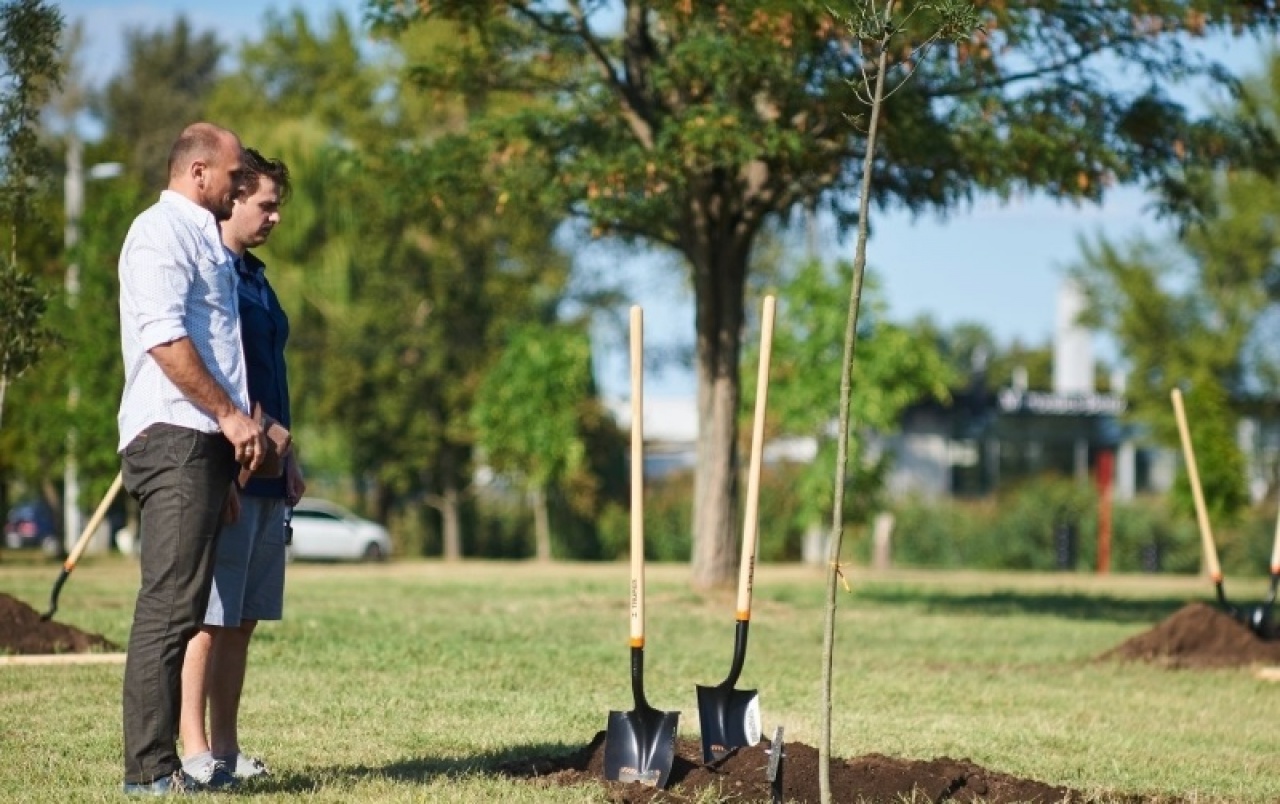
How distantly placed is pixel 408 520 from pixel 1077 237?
17553 mm

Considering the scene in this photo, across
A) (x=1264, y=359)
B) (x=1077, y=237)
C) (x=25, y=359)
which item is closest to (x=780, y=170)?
(x=25, y=359)

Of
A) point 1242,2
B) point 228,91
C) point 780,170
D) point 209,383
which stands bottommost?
point 209,383

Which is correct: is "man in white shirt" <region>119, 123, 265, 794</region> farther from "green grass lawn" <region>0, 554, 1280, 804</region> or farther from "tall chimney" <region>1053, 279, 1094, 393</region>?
"tall chimney" <region>1053, 279, 1094, 393</region>

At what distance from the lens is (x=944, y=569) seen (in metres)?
39.4

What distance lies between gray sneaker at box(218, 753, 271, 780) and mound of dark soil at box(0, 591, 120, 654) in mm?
4582

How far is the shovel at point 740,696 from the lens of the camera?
21.7ft

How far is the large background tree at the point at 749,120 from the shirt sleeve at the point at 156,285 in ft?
29.9

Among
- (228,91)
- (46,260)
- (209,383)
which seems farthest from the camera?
(228,91)

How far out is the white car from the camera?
39.2 meters

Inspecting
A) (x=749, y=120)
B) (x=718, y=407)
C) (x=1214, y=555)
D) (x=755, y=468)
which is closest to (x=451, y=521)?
(x=718, y=407)

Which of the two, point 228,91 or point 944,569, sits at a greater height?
point 228,91

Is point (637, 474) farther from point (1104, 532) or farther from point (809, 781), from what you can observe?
point (1104, 532)

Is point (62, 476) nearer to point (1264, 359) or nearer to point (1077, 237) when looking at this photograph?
point (1077, 237)

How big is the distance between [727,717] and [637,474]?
98 centimetres
